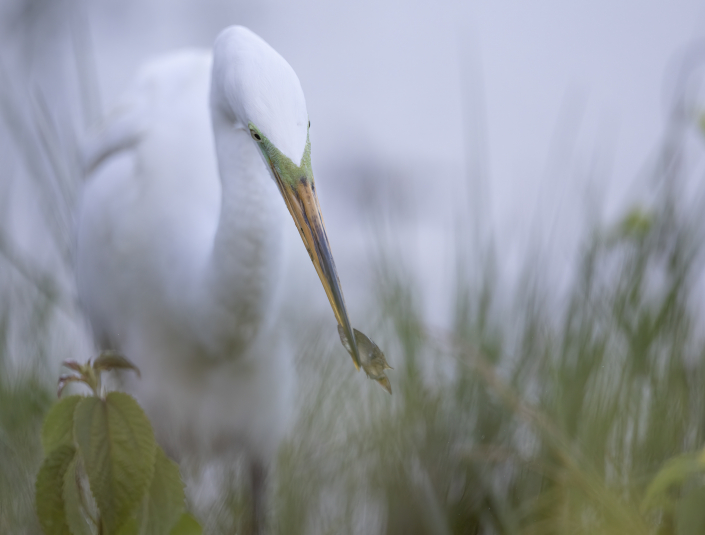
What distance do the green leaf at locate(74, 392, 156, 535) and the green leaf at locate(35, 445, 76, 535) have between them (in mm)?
19

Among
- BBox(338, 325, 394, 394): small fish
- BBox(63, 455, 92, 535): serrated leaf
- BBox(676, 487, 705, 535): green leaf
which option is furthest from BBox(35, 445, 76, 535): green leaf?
BBox(676, 487, 705, 535): green leaf

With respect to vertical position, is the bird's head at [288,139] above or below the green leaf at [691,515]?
above

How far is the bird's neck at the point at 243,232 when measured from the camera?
2.72ft

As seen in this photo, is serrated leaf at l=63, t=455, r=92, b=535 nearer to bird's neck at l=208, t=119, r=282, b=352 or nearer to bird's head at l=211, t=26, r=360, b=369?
bird's head at l=211, t=26, r=360, b=369

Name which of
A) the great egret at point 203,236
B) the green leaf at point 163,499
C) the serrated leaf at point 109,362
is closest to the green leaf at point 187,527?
the green leaf at point 163,499

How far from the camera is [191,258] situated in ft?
3.35

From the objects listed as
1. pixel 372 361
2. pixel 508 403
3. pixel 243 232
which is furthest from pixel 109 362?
pixel 508 403

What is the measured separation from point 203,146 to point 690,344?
83cm

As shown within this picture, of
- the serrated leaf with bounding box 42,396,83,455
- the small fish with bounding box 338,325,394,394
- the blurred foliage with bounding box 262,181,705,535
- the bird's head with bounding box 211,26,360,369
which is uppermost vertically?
the bird's head with bounding box 211,26,360,369

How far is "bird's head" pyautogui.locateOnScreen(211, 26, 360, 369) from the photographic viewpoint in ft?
2.11

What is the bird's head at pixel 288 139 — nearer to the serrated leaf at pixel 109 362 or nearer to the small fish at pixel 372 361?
the small fish at pixel 372 361

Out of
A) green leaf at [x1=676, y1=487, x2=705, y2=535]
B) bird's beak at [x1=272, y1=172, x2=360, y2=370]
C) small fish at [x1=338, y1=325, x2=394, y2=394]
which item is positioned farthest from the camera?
bird's beak at [x1=272, y1=172, x2=360, y2=370]

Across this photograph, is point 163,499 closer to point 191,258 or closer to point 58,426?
point 58,426

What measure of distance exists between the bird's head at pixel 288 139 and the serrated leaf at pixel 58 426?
22 cm
